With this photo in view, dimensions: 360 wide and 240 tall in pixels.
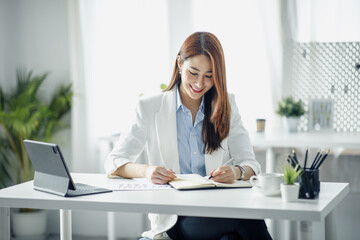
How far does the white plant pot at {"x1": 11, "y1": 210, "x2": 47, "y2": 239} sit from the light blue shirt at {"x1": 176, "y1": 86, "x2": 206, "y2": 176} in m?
2.08

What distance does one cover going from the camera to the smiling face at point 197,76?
2.27 m

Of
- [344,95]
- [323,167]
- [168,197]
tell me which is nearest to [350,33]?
[344,95]

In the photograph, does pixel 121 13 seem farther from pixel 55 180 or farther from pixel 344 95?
pixel 55 180

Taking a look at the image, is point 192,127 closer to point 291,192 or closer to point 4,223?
point 291,192

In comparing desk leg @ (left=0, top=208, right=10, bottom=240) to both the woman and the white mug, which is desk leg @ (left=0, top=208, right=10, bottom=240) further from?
the white mug

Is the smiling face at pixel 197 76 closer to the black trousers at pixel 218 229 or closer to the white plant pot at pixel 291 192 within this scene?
the black trousers at pixel 218 229

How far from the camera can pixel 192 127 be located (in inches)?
93.8

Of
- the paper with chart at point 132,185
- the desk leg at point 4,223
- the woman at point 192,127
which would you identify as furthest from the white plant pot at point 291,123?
the desk leg at point 4,223

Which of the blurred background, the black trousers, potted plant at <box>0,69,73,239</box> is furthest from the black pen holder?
potted plant at <box>0,69,73,239</box>

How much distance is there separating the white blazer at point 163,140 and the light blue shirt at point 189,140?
0.04 m

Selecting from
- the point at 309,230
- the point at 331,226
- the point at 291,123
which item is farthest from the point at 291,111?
the point at 309,230

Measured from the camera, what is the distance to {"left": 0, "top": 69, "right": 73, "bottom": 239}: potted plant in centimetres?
385

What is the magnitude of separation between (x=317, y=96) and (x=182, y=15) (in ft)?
3.86

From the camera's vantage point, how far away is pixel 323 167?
11.7 feet
